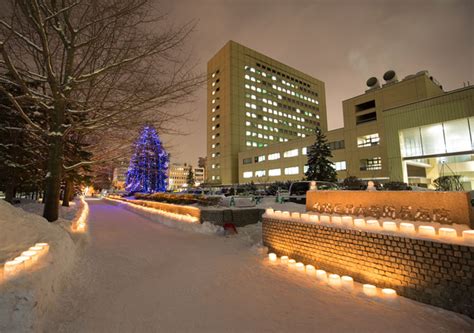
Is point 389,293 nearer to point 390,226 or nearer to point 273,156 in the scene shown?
point 390,226

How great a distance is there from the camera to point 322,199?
6.71 m

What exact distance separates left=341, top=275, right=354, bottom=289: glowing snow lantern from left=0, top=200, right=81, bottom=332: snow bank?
4573mm

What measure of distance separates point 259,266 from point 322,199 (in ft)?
9.49

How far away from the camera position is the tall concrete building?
6488cm

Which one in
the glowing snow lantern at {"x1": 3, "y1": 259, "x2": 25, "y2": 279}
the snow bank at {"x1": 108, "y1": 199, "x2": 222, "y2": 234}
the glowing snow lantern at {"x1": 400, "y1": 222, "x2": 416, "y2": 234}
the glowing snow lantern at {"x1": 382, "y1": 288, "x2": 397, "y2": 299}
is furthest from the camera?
the snow bank at {"x1": 108, "y1": 199, "x2": 222, "y2": 234}

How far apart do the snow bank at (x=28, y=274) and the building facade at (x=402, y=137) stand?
3201cm

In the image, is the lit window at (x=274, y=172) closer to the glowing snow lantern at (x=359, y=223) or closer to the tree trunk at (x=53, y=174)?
the tree trunk at (x=53, y=174)

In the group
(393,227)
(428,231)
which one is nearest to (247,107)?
(393,227)

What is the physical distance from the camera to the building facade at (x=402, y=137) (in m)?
23.9

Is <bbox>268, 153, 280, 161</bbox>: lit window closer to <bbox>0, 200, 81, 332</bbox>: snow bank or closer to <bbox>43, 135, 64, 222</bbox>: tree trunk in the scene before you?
<bbox>43, 135, 64, 222</bbox>: tree trunk

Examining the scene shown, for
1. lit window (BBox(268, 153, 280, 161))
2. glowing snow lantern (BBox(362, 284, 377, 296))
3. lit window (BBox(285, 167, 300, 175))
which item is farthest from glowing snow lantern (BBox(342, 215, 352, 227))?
lit window (BBox(268, 153, 280, 161))

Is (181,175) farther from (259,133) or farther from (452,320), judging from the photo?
(452,320)

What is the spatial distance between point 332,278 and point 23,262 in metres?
4.96

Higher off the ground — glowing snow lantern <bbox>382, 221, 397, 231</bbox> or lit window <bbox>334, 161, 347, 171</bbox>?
lit window <bbox>334, 161, 347, 171</bbox>
